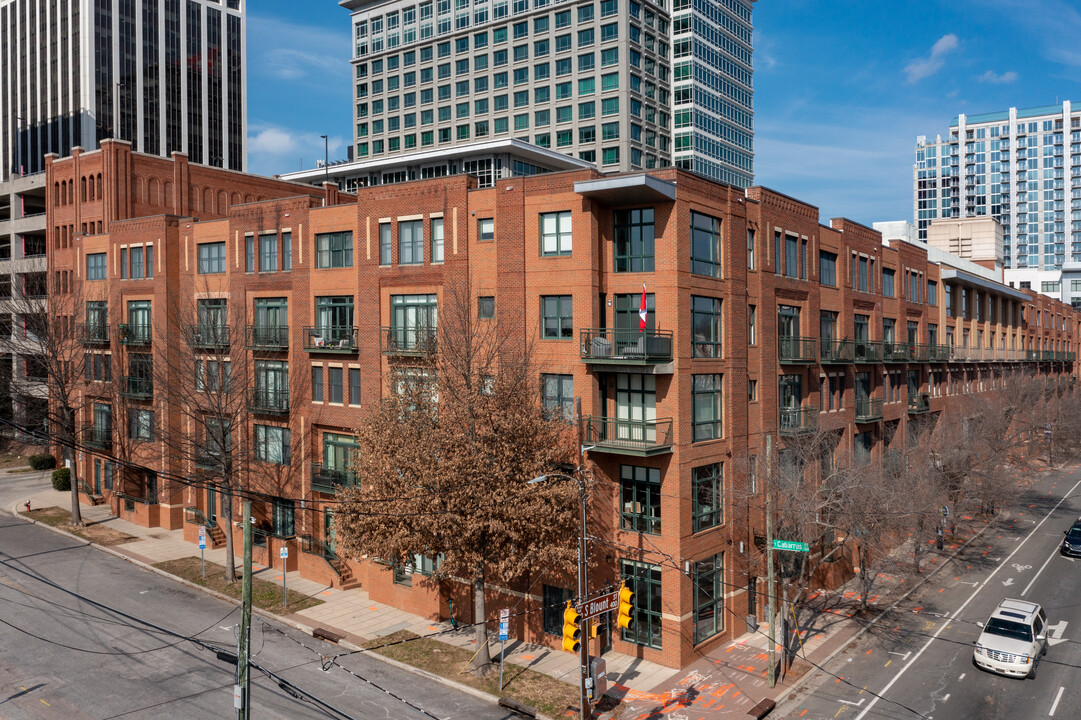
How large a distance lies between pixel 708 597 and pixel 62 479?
47035 mm

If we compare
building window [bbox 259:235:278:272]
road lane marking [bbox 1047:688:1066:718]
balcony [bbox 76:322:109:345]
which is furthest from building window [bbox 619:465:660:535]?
balcony [bbox 76:322:109:345]

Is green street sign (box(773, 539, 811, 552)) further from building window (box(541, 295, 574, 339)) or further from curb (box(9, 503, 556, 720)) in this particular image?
building window (box(541, 295, 574, 339))

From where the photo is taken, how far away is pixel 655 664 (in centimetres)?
2927

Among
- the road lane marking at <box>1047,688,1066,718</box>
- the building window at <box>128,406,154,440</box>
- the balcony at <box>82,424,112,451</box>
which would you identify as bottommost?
the road lane marking at <box>1047,688,1066,718</box>

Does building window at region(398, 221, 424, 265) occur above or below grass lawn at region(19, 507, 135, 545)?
above

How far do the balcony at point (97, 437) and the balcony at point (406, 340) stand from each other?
24756 millimetres

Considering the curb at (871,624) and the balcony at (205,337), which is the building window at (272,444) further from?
the curb at (871,624)

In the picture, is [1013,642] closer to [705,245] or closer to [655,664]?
[655,664]

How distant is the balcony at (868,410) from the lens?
143 ft

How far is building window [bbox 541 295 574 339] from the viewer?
3103cm

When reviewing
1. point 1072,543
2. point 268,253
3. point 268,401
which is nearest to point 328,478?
point 268,401

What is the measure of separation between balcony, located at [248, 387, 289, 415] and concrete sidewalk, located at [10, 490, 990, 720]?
809cm

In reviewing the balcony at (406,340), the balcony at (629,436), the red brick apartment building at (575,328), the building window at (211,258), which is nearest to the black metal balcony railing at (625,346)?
the red brick apartment building at (575,328)

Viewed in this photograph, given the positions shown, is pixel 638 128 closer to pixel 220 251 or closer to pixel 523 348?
pixel 220 251
